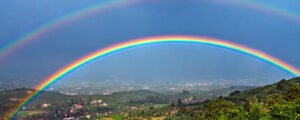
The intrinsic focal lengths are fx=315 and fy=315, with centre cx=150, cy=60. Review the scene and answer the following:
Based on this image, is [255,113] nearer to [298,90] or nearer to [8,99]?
[298,90]

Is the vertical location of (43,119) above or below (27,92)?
below

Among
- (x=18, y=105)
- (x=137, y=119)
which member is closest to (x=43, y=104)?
(x=18, y=105)

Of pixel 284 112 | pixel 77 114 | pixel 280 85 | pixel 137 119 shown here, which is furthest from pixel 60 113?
pixel 284 112

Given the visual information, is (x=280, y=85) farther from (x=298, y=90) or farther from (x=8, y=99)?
(x=8, y=99)

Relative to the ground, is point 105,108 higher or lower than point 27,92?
lower

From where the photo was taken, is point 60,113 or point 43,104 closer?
point 60,113

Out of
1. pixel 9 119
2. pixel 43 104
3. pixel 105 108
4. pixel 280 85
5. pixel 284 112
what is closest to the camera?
pixel 284 112

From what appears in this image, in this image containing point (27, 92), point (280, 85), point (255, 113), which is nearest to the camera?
point (255, 113)

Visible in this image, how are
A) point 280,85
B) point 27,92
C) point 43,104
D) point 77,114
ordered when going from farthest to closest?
point 27,92 → point 43,104 → point 77,114 → point 280,85

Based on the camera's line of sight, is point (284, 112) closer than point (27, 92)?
Yes
